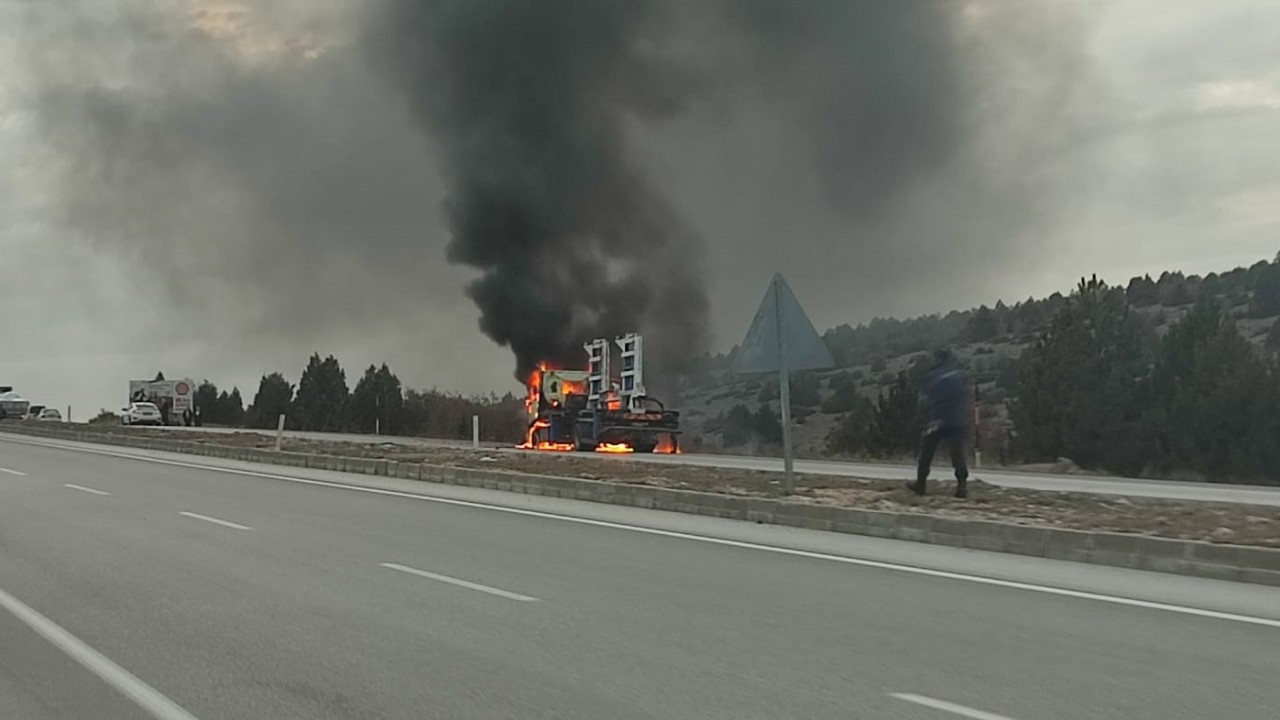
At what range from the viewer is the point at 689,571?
10.8 meters

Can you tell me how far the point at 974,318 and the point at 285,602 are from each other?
76.4 metres

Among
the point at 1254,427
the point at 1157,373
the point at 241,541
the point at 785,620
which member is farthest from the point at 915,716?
the point at 1157,373

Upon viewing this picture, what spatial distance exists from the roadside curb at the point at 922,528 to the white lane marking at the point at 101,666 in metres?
8.88

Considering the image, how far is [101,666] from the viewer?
6.77 meters

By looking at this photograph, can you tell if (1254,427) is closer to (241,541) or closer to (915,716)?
(241,541)

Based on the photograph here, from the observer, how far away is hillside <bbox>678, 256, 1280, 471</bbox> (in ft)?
151

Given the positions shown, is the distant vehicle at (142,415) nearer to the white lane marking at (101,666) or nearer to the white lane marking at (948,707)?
the white lane marking at (101,666)

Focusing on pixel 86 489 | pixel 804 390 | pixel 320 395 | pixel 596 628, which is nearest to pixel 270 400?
pixel 320 395

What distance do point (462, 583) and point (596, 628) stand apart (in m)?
2.33

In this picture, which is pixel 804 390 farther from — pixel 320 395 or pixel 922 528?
pixel 922 528

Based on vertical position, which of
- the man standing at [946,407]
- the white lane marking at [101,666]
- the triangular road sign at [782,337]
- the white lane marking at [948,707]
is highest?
the triangular road sign at [782,337]

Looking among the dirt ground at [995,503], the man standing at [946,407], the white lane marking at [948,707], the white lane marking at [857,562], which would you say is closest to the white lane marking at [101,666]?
the white lane marking at [948,707]

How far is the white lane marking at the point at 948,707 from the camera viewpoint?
571cm

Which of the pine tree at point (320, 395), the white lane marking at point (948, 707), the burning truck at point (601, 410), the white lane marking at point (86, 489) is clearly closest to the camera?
the white lane marking at point (948, 707)
